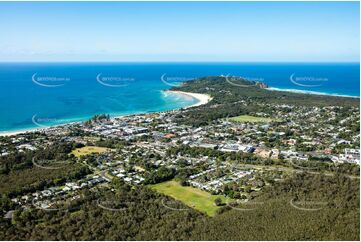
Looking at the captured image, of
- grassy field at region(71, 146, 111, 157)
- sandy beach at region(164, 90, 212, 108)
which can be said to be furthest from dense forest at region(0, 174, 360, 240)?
sandy beach at region(164, 90, 212, 108)

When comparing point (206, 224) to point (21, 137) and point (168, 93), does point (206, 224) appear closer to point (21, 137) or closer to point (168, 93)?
point (21, 137)

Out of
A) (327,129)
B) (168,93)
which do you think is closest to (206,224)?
(327,129)

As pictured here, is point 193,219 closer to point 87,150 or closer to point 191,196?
point 191,196

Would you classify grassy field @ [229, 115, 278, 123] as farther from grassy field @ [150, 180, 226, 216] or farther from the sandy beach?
grassy field @ [150, 180, 226, 216]

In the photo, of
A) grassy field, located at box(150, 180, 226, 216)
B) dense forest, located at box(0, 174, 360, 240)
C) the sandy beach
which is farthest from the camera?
Answer: the sandy beach

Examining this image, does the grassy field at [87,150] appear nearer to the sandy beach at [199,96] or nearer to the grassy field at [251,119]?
the grassy field at [251,119]

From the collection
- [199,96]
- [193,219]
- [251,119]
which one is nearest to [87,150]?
Answer: [193,219]

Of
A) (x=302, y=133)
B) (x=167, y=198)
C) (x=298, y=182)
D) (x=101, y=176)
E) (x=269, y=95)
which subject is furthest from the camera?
(x=269, y=95)

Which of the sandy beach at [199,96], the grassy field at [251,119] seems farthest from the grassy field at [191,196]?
the sandy beach at [199,96]
